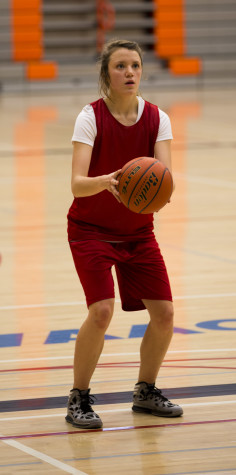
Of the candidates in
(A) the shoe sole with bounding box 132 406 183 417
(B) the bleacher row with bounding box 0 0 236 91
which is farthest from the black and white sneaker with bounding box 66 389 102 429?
(B) the bleacher row with bounding box 0 0 236 91

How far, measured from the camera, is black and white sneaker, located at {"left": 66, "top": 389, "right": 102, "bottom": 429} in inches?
153

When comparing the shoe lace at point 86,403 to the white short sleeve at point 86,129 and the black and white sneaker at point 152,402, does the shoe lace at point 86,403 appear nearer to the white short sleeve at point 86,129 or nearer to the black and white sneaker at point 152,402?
the black and white sneaker at point 152,402

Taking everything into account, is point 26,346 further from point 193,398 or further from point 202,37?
point 202,37

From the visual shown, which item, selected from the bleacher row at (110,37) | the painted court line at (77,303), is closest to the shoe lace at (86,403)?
the painted court line at (77,303)

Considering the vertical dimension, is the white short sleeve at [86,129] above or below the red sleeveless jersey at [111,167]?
above

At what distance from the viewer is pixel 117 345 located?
516cm

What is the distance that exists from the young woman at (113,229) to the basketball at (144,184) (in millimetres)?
163

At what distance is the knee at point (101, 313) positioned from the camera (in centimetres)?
385

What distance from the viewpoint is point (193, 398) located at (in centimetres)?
427

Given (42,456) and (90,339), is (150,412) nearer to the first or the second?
(90,339)

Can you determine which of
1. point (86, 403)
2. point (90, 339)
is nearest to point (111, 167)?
point (90, 339)

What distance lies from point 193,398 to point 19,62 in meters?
20.1

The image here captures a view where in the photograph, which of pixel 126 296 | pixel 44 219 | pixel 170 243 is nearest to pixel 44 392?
pixel 126 296

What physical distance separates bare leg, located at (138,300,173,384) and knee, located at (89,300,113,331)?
0.21 m
